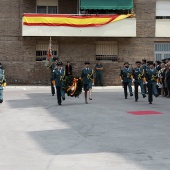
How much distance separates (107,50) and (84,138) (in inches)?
1073

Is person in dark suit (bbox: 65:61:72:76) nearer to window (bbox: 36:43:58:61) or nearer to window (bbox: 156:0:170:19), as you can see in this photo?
window (bbox: 36:43:58:61)

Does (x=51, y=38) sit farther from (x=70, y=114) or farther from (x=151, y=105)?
(x=70, y=114)

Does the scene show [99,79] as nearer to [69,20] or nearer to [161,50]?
[69,20]

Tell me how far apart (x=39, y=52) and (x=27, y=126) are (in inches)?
959

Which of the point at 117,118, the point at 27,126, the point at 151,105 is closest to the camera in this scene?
the point at 27,126

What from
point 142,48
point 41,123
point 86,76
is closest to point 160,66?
point 86,76

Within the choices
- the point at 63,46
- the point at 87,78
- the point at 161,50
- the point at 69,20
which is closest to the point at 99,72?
the point at 63,46

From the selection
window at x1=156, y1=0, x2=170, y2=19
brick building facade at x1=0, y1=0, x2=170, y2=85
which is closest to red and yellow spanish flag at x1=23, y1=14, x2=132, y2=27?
brick building facade at x1=0, y1=0, x2=170, y2=85

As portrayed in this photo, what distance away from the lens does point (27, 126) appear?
1480 centimetres

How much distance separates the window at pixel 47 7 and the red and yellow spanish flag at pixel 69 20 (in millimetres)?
1696

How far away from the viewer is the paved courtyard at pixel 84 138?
9.38m

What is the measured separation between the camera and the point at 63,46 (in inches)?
1531

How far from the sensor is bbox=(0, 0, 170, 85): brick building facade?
3812 centimetres

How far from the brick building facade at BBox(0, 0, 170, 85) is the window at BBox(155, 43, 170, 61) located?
45 cm
